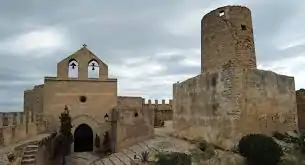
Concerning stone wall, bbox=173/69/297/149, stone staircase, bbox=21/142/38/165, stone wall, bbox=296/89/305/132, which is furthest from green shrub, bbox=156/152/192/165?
stone wall, bbox=296/89/305/132

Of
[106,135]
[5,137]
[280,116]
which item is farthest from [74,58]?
[280,116]

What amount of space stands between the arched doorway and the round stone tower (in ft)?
30.0

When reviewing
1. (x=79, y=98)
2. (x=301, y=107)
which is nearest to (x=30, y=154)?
(x=79, y=98)

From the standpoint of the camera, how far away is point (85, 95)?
64.5ft

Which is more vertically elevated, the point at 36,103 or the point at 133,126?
the point at 36,103

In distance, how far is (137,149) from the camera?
14.9m

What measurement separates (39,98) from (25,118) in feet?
18.3

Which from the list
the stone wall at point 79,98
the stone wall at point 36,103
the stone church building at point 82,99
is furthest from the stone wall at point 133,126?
the stone wall at point 36,103

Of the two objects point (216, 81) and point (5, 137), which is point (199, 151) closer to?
point (216, 81)

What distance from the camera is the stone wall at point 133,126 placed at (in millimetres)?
16344

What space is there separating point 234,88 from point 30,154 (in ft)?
26.8

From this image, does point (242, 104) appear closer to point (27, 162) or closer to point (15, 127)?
point (27, 162)

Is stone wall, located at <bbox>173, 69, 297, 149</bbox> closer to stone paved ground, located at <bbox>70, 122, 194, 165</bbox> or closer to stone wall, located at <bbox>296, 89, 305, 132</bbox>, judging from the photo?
stone paved ground, located at <bbox>70, 122, 194, 165</bbox>

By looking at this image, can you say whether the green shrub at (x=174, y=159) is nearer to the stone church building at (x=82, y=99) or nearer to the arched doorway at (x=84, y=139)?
the stone church building at (x=82, y=99)
